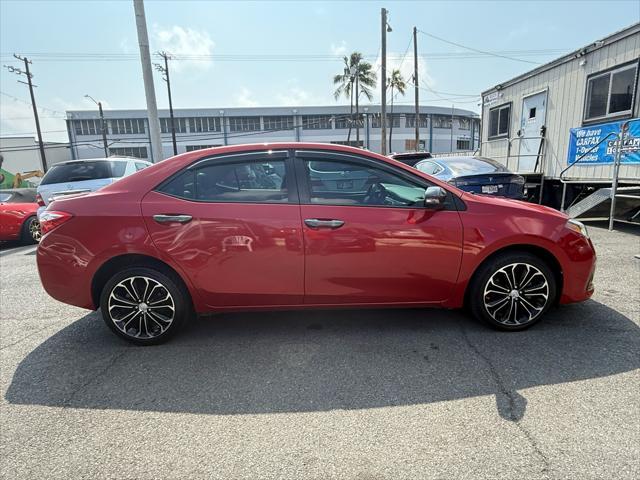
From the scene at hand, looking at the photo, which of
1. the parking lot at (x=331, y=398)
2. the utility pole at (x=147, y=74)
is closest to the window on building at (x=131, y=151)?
the utility pole at (x=147, y=74)

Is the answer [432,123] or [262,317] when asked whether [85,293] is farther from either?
[432,123]

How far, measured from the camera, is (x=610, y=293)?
4207 millimetres

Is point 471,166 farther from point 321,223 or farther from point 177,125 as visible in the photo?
point 177,125

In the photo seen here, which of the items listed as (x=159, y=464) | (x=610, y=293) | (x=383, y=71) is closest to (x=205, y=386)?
(x=159, y=464)

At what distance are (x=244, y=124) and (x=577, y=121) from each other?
1830 inches

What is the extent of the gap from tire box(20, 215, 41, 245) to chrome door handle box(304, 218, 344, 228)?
907 centimetres

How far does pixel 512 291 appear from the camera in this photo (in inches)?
130

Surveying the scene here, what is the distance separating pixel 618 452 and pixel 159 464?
2.44m

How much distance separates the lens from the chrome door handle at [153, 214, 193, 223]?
3.04 meters

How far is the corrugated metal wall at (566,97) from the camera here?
7852 mm

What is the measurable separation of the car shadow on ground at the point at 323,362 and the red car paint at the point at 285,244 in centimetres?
36

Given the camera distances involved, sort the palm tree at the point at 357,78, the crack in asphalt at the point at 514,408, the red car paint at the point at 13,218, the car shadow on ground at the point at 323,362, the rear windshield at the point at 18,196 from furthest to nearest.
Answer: the palm tree at the point at 357,78, the rear windshield at the point at 18,196, the red car paint at the point at 13,218, the car shadow on ground at the point at 323,362, the crack in asphalt at the point at 514,408

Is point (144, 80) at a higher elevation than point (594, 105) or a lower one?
higher

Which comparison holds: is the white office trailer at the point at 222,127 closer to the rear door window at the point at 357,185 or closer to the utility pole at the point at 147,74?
→ the utility pole at the point at 147,74
